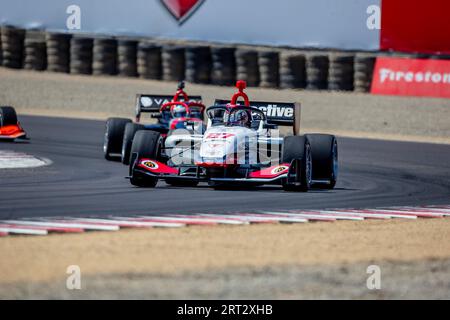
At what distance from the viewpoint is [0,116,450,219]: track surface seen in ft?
40.0

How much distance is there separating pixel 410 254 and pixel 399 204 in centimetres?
357

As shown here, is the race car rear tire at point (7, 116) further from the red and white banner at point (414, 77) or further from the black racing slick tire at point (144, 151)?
the red and white banner at point (414, 77)

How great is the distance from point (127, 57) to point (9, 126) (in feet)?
37.4

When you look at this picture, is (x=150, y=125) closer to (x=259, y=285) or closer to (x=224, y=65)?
(x=259, y=285)

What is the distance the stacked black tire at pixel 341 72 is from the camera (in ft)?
92.0

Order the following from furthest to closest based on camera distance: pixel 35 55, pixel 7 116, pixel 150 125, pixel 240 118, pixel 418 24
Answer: pixel 35 55, pixel 418 24, pixel 7 116, pixel 150 125, pixel 240 118

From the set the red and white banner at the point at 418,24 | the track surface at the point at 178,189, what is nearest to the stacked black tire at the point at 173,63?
the red and white banner at the point at 418,24

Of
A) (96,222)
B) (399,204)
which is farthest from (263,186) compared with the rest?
(96,222)

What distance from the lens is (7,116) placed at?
768 inches

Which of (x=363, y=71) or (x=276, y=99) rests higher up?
(x=363, y=71)

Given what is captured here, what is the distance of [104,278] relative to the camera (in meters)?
8.26

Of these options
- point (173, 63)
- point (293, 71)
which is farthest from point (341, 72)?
point (173, 63)

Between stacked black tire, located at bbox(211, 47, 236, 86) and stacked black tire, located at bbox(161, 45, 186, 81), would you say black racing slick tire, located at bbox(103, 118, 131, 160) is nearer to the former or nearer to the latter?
stacked black tire, located at bbox(211, 47, 236, 86)

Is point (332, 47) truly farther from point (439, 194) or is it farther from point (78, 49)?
point (439, 194)
